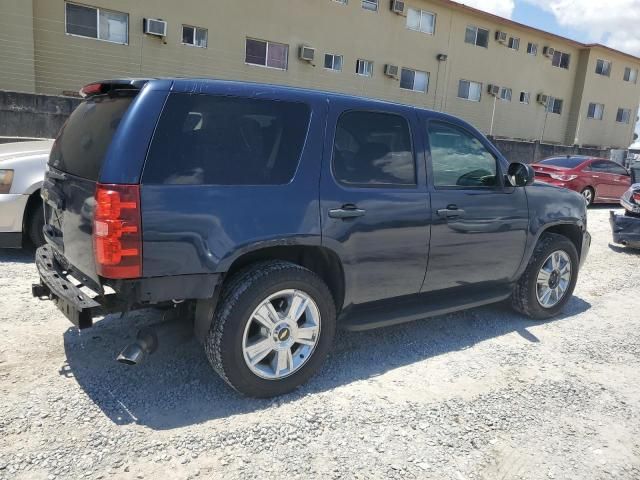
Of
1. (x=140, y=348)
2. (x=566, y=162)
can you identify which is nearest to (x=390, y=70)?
(x=566, y=162)

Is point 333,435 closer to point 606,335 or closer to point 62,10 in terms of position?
point 606,335

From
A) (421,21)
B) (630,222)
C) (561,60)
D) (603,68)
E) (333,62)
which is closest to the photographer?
(630,222)

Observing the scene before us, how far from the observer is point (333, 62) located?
1933cm

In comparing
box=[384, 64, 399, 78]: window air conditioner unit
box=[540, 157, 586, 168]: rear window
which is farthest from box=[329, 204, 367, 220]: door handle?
box=[384, 64, 399, 78]: window air conditioner unit

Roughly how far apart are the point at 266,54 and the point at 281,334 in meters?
16.1

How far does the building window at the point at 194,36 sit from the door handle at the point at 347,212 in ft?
48.0

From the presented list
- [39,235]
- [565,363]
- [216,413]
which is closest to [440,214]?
[565,363]

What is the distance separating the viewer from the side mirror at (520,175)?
430cm

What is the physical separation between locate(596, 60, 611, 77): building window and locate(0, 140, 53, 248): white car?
103ft

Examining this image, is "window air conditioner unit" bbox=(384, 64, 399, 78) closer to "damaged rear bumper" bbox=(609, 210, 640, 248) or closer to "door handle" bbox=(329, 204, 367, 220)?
"damaged rear bumper" bbox=(609, 210, 640, 248)

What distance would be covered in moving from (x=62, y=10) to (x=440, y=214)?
14.4 meters

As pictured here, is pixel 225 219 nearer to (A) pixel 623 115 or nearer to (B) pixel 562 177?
(B) pixel 562 177

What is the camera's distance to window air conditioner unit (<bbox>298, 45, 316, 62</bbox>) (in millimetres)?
18047

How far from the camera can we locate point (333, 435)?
2.96 metres
